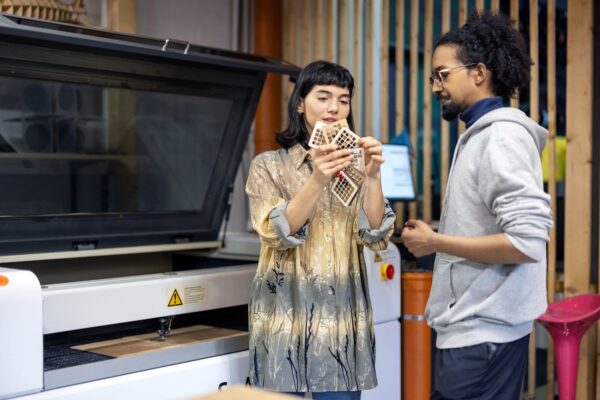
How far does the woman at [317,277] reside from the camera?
2416 mm

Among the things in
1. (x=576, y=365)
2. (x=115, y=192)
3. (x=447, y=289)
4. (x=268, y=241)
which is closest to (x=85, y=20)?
(x=115, y=192)

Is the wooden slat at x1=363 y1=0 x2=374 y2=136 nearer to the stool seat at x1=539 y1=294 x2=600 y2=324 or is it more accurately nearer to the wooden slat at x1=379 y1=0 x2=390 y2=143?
the wooden slat at x1=379 y1=0 x2=390 y2=143

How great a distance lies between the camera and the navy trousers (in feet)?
6.56

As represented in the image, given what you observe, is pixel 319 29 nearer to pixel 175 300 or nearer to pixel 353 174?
pixel 175 300

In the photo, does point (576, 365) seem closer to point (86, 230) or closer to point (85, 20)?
point (86, 230)

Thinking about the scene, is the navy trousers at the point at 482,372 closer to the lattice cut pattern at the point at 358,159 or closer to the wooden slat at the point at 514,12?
the lattice cut pattern at the point at 358,159

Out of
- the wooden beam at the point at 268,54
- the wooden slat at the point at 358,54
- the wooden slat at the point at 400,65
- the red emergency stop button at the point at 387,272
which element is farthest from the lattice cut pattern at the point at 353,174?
the wooden beam at the point at 268,54

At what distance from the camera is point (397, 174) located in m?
4.29

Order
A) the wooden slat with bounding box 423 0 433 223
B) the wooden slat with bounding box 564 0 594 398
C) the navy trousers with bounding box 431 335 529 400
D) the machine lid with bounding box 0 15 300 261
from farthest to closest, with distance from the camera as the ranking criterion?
1. the wooden slat with bounding box 423 0 433 223
2. the wooden slat with bounding box 564 0 594 398
3. the machine lid with bounding box 0 15 300 261
4. the navy trousers with bounding box 431 335 529 400

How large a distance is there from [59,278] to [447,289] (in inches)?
67.7

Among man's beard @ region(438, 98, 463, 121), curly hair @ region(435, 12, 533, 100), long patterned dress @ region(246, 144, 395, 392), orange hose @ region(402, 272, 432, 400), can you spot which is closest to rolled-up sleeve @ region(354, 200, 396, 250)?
long patterned dress @ region(246, 144, 395, 392)

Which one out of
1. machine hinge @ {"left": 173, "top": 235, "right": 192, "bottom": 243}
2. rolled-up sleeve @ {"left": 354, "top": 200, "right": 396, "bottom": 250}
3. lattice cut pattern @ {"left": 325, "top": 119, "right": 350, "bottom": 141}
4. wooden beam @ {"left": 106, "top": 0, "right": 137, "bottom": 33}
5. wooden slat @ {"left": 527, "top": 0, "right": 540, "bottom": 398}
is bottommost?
machine hinge @ {"left": 173, "top": 235, "right": 192, "bottom": 243}

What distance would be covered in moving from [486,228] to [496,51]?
0.48 m

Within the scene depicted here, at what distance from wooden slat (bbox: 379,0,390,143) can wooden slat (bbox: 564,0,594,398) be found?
1094 mm
